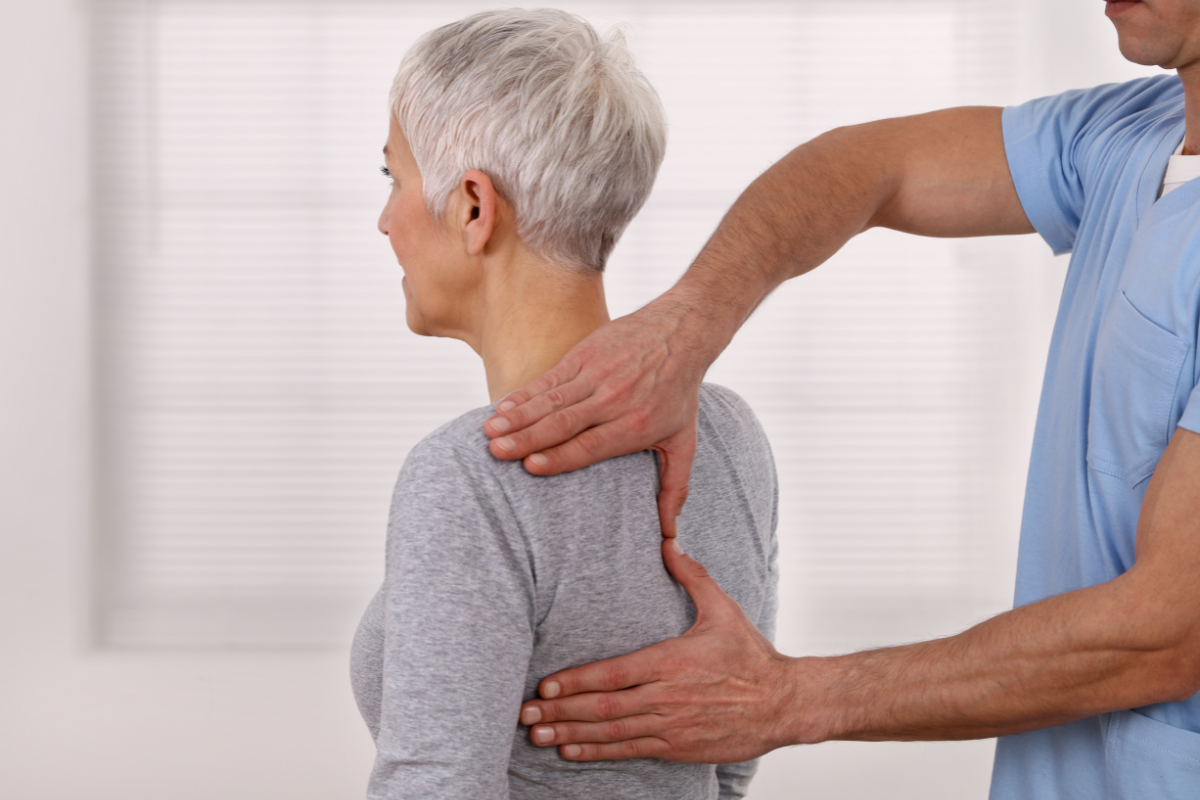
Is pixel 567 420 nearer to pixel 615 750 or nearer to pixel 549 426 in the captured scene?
pixel 549 426

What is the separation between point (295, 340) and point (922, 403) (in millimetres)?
2078

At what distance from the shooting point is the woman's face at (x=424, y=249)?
99 cm

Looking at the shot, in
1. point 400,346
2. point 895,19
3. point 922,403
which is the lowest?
point 922,403

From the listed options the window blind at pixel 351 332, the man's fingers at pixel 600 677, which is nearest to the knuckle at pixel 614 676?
the man's fingers at pixel 600 677

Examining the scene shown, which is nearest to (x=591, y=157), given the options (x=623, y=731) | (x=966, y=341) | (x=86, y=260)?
(x=623, y=731)

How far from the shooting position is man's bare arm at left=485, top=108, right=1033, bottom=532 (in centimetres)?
85

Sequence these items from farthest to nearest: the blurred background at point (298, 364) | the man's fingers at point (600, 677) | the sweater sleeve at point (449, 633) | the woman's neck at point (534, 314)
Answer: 1. the blurred background at point (298, 364)
2. the woman's neck at point (534, 314)
3. the man's fingers at point (600, 677)
4. the sweater sleeve at point (449, 633)

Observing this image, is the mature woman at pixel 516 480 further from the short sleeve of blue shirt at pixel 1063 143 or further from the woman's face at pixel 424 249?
the short sleeve of blue shirt at pixel 1063 143

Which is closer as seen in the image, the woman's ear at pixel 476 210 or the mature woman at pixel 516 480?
the mature woman at pixel 516 480

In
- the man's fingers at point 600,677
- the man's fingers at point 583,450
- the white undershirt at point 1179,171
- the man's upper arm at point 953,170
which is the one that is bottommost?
the man's fingers at point 600,677

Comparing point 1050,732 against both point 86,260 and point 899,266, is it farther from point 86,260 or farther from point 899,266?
point 86,260

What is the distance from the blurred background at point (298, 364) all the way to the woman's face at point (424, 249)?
6.30ft

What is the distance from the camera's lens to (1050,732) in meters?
1.01

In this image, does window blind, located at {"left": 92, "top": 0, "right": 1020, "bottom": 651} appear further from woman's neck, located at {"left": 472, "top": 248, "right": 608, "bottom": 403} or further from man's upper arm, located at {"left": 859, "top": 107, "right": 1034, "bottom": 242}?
woman's neck, located at {"left": 472, "top": 248, "right": 608, "bottom": 403}
